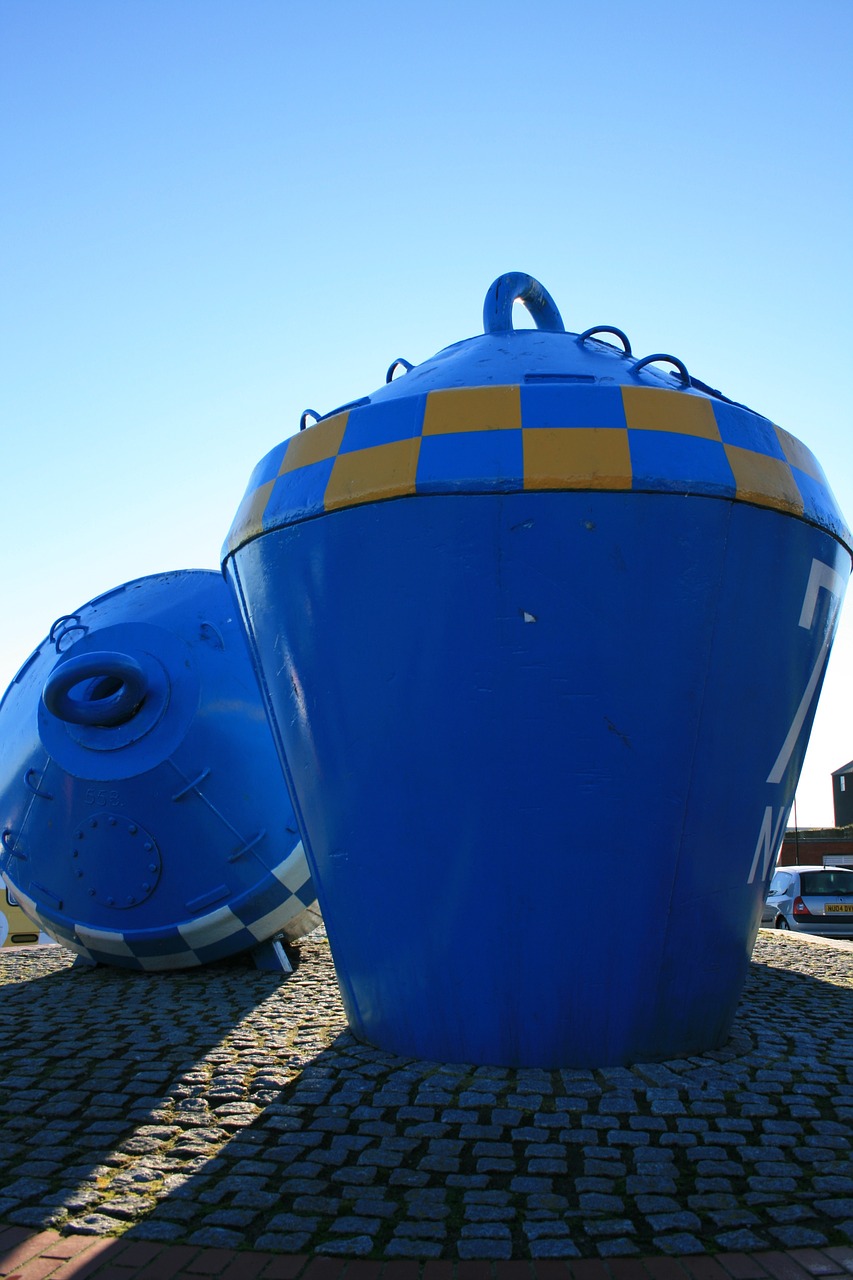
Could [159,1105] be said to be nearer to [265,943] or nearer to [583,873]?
[583,873]

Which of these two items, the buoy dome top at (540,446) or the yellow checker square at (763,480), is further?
the yellow checker square at (763,480)

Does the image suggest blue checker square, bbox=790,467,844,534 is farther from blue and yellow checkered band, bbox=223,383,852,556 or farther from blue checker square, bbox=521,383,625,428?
blue checker square, bbox=521,383,625,428

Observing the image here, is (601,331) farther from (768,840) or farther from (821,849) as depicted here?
(821,849)

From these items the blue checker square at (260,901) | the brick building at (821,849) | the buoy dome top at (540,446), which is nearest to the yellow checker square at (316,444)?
the buoy dome top at (540,446)

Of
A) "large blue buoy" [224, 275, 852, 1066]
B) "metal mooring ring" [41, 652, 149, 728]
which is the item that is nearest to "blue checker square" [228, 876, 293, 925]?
"metal mooring ring" [41, 652, 149, 728]

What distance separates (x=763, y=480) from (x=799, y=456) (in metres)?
0.42

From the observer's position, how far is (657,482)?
3121 mm

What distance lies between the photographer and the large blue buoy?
3.12m

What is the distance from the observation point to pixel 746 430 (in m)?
3.42

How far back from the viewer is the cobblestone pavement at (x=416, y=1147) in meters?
2.19

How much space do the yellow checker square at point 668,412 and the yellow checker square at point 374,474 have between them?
730 mm

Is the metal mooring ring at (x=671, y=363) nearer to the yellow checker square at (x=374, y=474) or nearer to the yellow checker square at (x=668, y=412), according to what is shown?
the yellow checker square at (x=668, y=412)

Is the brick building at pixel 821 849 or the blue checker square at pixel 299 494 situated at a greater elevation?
the blue checker square at pixel 299 494

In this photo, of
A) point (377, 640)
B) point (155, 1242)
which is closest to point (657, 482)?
point (377, 640)
